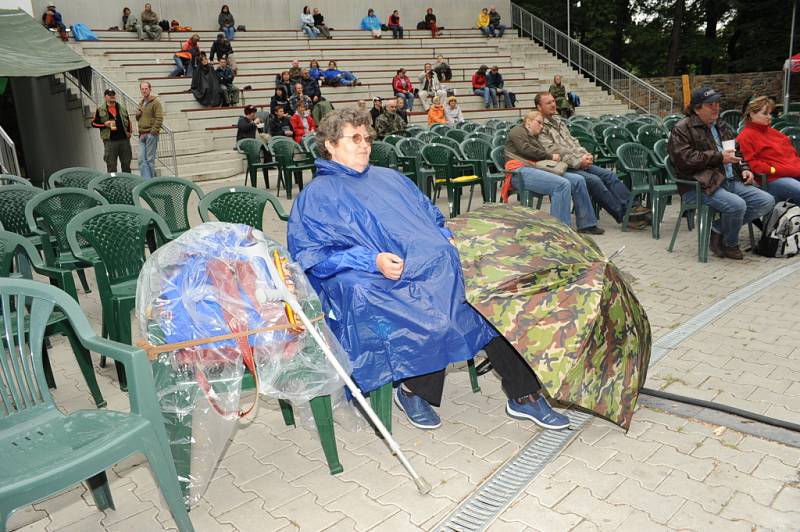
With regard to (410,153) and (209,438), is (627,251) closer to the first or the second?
(410,153)

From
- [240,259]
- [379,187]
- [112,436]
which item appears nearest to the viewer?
[112,436]

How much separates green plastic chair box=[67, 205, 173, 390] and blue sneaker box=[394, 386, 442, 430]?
5.17 ft

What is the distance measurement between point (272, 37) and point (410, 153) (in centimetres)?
1451

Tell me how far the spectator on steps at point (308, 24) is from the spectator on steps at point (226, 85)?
6785 millimetres

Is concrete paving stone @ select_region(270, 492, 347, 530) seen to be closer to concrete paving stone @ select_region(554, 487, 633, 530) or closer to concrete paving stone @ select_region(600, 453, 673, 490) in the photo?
concrete paving stone @ select_region(554, 487, 633, 530)

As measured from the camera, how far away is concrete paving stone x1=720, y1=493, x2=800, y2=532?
2.33 metres

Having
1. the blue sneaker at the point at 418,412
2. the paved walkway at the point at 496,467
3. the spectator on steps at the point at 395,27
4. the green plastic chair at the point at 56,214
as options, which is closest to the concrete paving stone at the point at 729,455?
the paved walkway at the point at 496,467

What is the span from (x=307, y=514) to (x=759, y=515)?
170 centimetres

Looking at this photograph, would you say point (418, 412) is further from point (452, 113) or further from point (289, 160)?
point (452, 113)

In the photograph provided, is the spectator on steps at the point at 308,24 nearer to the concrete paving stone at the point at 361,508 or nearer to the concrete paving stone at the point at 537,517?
the concrete paving stone at the point at 361,508

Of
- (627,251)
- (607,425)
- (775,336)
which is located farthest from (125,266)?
(627,251)

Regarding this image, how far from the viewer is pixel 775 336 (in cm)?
407

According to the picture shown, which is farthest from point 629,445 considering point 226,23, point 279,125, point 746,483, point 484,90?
point 226,23

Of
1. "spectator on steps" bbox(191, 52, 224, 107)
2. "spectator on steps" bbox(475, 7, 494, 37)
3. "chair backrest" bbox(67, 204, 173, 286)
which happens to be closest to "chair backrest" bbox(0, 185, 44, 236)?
"chair backrest" bbox(67, 204, 173, 286)
